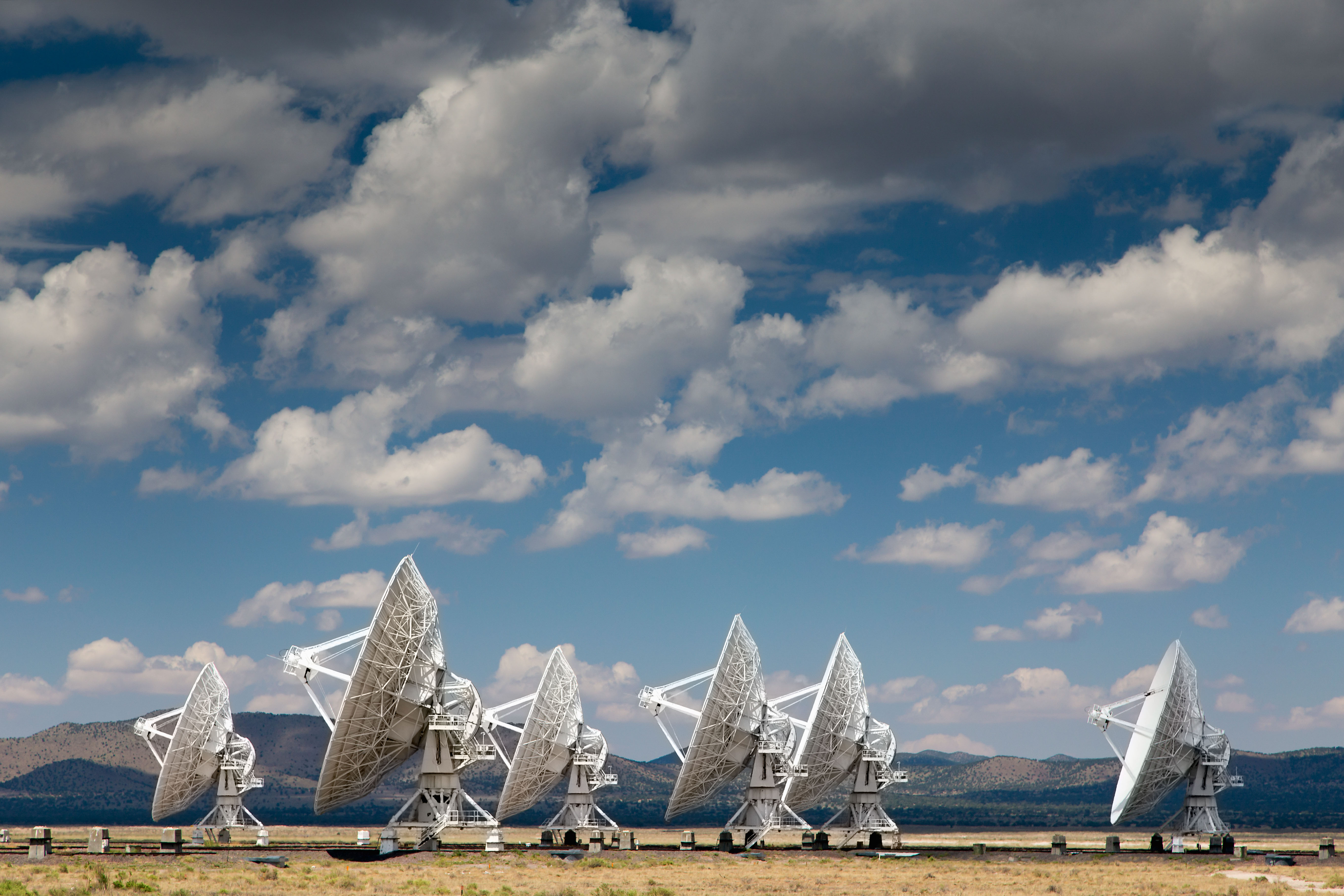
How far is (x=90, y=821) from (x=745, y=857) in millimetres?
155637

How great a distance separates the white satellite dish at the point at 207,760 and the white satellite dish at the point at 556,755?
18473 mm

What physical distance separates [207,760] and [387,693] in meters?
30.4

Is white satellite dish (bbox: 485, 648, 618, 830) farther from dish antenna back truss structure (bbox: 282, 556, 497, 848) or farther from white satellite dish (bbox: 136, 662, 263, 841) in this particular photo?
white satellite dish (bbox: 136, 662, 263, 841)

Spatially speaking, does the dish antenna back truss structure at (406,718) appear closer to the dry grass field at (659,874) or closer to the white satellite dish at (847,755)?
the dry grass field at (659,874)

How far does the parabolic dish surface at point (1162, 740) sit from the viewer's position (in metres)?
74.2

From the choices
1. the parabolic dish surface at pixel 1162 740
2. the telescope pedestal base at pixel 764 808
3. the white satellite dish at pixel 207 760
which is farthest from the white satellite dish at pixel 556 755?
the parabolic dish surface at pixel 1162 740

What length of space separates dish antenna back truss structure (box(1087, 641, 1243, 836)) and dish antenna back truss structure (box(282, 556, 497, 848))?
34.4 metres

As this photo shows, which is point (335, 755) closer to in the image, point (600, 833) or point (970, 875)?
point (600, 833)

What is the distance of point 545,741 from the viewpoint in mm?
78438

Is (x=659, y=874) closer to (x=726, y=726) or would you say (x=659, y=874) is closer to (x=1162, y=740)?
(x=726, y=726)

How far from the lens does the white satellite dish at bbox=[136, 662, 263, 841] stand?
85438 millimetres

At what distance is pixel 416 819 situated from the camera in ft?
227

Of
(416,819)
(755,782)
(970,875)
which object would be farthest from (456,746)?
(970,875)

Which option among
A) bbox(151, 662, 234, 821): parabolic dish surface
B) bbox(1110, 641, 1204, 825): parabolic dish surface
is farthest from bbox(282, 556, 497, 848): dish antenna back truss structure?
bbox(1110, 641, 1204, 825): parabolic dish surface
